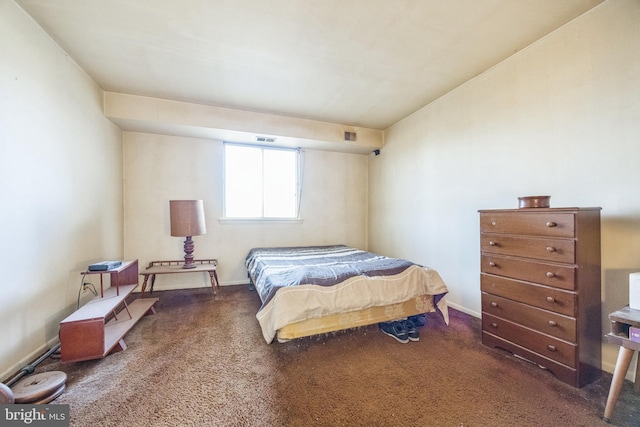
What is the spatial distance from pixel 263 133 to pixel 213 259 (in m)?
2.09

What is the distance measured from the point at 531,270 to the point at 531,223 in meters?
0.34

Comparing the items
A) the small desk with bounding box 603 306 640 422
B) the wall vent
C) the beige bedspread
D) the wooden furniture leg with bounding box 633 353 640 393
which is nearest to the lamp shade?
the wall vent

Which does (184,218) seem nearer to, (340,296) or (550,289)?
(340,296)

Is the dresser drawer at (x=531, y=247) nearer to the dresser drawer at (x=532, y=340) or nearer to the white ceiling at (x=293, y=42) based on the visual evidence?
the dresser drawer at (x=532, y=340)

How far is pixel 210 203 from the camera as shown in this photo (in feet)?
12.7

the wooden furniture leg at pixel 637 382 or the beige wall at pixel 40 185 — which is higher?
the beige wall at pixel 40 185

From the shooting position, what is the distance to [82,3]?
5.62 ft

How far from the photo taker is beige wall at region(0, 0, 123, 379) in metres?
1.64

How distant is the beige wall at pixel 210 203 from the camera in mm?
3543

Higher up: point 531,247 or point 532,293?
point 531,247

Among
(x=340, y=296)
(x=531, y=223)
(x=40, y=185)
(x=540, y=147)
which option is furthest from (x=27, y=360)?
(x=540, y=147)

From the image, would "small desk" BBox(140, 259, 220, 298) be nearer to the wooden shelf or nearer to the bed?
the wooden shelf
